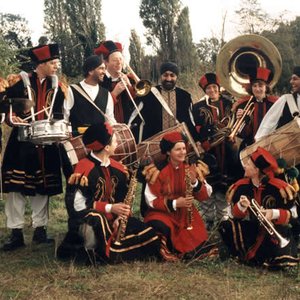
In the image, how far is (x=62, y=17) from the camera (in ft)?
97.7

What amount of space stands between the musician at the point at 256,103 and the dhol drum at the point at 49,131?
81.1 inches

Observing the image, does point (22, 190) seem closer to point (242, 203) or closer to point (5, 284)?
point (5, 284)

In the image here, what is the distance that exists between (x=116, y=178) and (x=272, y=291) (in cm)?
183

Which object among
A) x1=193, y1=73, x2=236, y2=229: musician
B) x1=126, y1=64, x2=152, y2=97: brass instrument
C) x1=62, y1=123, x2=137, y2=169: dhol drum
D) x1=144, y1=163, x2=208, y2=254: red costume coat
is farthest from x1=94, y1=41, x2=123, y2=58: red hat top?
x1=144, y1=163, x2=208, y2=254: red costume coat

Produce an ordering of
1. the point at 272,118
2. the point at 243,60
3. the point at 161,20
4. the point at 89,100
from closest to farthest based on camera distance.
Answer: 1. the point at 272,118
2. the point at 89,100
3. the point at 243,60
4. the point at 161,20

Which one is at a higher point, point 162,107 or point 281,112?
point 162,107

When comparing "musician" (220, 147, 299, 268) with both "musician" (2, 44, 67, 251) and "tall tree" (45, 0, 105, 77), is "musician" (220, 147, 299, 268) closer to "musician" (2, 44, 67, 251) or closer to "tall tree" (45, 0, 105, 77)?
"musician" (2, 44, 67, 251)

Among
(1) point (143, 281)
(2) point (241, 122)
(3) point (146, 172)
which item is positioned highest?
(2) point (241, 122)

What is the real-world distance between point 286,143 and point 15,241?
3015 mm

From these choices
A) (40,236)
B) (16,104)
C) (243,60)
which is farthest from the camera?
(243,60)

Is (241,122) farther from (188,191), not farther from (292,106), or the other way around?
(188,191)

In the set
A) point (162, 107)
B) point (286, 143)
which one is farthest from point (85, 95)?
point (286, 143)

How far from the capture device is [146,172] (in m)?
5.91

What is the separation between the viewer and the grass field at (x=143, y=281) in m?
4.76
